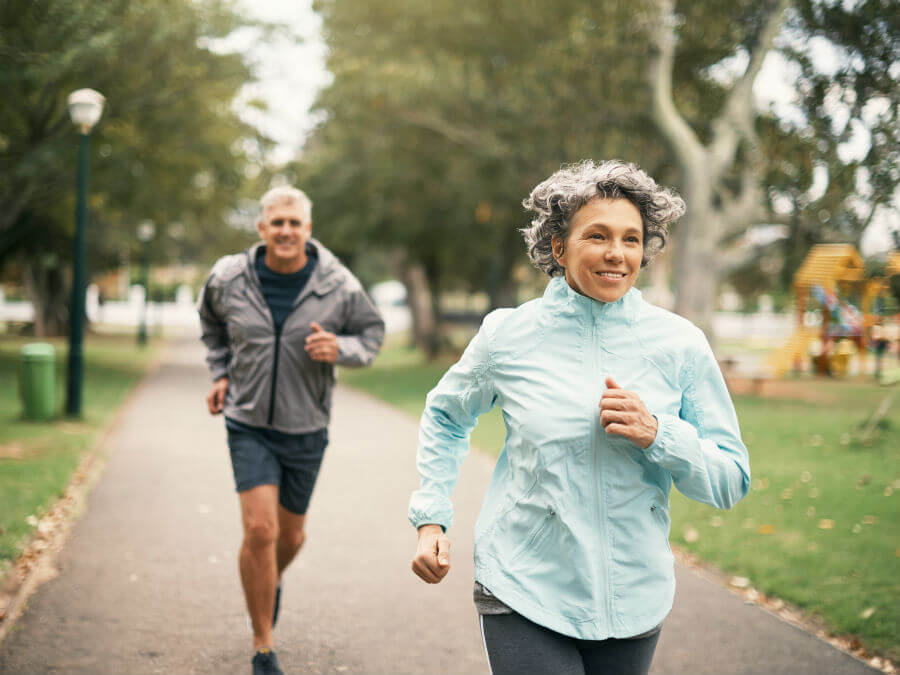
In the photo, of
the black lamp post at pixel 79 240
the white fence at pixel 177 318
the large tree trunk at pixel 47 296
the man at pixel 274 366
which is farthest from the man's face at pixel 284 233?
the white fence at pixel 177 318

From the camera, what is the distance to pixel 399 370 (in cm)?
2506

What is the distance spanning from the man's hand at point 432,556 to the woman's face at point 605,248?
71 cm

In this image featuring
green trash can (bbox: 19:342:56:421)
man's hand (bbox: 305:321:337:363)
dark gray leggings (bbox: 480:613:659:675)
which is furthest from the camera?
green trash can (bbox: 19:342:56:421)

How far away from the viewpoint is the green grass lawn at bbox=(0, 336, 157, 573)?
6875 mm

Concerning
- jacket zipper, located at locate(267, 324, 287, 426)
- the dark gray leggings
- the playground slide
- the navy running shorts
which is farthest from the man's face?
the playground slide

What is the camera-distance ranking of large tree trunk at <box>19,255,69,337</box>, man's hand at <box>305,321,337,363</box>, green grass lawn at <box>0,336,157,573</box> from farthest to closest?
1. large tree trunk at <box>19,255,69,337</box>
2. green grass lawn at <box>0,336,157,573</box>
3. man's hand at <box>305,321,337,363</box>

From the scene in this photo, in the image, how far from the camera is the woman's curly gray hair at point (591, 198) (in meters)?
2.35

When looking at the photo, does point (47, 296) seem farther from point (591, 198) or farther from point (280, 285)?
point (591, 198)

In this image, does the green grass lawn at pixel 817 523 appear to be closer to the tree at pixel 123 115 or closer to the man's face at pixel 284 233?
the man's face at pixel 284 233

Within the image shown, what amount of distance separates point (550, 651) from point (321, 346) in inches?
90.0

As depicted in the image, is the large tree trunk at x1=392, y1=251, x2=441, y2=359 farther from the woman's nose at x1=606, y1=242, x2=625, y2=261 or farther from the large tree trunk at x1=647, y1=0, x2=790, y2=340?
the woman's nose at x1=606, y1=242, x2=625, y2=261

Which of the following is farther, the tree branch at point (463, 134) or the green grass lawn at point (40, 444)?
the tree branch at point (463, 134)

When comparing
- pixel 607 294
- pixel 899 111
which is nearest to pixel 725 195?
pixel 899 111

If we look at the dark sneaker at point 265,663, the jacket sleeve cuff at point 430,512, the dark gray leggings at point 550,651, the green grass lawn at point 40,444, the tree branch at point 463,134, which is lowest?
the green grass lawn at point 40,444
